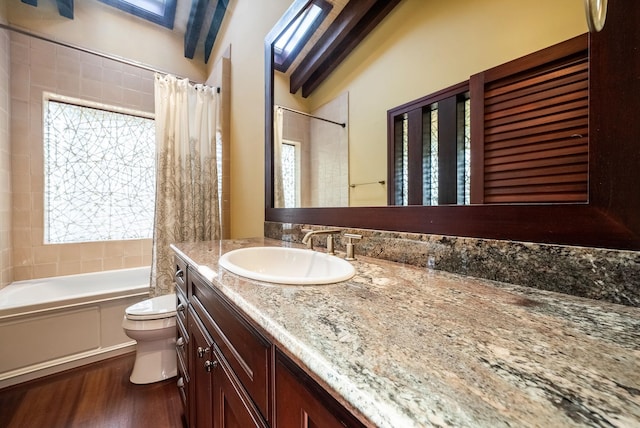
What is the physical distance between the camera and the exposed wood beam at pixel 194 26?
241 cm

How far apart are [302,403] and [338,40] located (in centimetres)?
140

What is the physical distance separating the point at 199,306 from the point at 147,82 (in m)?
2.62

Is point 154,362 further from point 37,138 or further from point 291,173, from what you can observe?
point 37,138

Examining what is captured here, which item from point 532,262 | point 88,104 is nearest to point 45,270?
point 88,104

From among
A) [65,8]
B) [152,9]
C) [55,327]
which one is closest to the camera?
[55,327]

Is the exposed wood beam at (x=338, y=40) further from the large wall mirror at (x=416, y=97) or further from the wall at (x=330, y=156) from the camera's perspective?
the wall at (x=330, y=156)

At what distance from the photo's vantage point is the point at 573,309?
47 centimetres

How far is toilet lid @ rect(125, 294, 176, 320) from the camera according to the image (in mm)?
1481

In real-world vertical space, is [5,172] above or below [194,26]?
below

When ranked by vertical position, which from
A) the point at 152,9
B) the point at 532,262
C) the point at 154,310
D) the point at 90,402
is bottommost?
the point at 90,402

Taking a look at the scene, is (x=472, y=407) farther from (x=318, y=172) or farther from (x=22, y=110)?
(x=22, y=110)

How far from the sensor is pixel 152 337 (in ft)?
5.01

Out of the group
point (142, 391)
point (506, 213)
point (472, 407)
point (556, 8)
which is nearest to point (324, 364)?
point (472, 407)

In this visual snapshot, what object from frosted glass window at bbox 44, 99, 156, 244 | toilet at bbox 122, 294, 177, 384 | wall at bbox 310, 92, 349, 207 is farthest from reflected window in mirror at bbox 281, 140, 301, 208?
frosted glass window at bbox 44, 99, 156, 244
